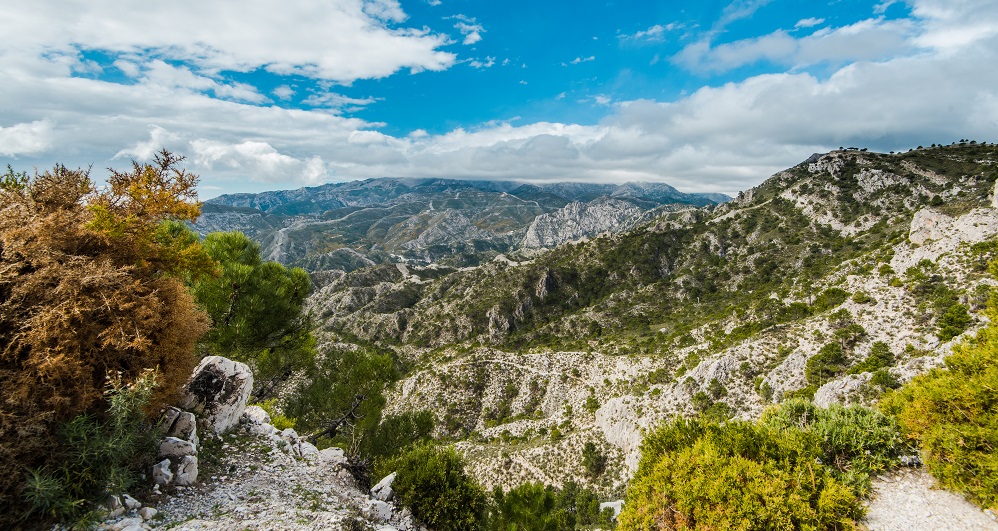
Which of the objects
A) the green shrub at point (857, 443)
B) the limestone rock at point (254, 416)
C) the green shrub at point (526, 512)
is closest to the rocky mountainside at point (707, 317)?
the green shrub at point (857, 443)

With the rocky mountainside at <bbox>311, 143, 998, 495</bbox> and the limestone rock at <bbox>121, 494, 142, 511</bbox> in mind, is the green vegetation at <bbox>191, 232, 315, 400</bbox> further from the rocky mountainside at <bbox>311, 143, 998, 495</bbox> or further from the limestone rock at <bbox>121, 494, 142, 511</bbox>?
the rocky mountainside at <bbox>311, 143, 998, 495</bbox>

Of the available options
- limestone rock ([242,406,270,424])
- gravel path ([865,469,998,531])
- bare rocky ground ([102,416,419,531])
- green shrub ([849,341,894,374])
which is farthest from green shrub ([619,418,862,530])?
green shrub ([849,341,894,374])

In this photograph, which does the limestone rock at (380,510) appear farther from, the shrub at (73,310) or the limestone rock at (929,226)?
the limestone rock at (929,226)

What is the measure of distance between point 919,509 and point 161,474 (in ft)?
63.3

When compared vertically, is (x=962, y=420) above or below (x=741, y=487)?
above

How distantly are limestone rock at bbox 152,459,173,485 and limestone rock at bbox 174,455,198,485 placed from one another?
0.20 metres

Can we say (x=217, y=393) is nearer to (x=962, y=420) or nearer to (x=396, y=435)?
(x=396, y=435)

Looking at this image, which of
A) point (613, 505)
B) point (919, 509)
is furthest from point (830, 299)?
point (919, 509)

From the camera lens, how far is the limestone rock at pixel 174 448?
30.2 feet

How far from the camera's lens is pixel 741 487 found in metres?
10.9

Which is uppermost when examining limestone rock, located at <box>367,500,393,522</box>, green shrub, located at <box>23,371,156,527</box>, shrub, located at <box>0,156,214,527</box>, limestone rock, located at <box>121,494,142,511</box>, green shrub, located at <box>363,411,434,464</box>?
shrub, located at <box>0,156,214,527</box>

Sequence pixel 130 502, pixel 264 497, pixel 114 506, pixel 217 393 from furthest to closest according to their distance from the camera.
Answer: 1. pixel 217 393
2. pixel 264 497
3. pixel 130 502
4. pixel 114 506

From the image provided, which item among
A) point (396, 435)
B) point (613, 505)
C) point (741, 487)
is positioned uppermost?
point (741, 487)

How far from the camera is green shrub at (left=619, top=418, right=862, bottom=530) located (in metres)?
10.2
